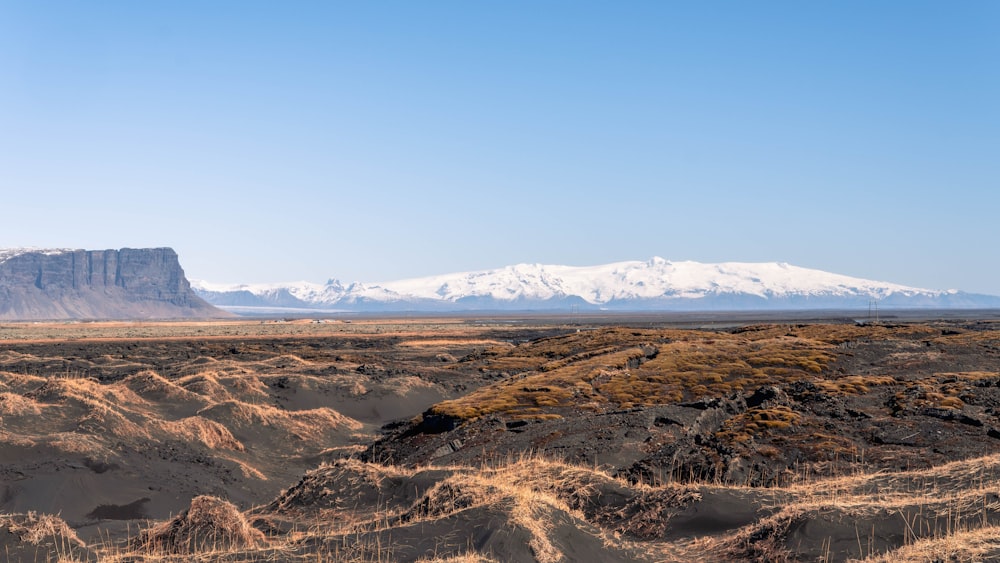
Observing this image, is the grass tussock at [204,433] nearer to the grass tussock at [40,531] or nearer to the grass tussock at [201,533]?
the grass tussock at [40,531]

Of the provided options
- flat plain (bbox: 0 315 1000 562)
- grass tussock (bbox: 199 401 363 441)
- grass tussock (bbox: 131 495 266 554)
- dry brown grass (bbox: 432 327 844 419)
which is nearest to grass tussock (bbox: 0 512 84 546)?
flat plain (bbox: 0 315 1000 562)

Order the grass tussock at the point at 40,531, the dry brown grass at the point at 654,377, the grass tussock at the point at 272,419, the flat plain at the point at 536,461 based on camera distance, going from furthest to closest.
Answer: the dry brown grass at the point at 654,377 < the grass tussock at the point at 272,419 < the grass tussock at the point at 40,531 < the flat plain at the point at 536,461

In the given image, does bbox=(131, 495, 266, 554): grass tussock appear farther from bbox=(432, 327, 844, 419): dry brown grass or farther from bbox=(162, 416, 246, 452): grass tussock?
bbox=(432, 327, 844, 419): dry brown grass

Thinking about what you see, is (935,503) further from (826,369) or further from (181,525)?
(826,369)

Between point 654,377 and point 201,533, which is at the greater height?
point 654,377

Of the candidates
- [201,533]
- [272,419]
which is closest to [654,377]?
[272,419]

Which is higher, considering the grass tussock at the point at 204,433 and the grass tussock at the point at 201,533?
the grass tussock at the point at 201,533

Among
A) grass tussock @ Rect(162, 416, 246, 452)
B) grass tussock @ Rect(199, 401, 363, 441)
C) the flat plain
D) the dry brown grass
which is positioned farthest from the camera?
the dry brown grass

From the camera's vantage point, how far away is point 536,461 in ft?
83.0

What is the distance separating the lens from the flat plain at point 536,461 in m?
16.6

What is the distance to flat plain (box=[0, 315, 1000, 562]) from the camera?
16.6 metres

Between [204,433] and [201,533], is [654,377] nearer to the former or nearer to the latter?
[204,433]

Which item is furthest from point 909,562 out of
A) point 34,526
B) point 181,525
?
point 34,526

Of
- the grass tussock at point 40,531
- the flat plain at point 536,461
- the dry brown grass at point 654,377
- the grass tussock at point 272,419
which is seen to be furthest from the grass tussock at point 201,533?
the grass tussock at point 272,419
